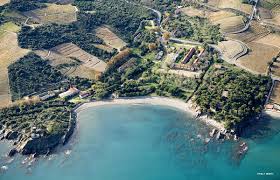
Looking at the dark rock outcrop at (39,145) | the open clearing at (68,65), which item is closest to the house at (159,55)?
the open clearing at (68,65)

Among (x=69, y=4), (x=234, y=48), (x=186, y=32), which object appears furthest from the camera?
(x=69, y=4)

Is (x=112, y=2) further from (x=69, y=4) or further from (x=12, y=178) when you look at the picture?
(x=12, y=178)

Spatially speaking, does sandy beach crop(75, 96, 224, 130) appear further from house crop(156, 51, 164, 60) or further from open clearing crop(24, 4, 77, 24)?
open clearing crop(24, 4, 77, 24)

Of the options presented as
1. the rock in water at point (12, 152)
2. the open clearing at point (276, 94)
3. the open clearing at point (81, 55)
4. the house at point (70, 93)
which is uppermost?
the open clearing at point (276, 94)

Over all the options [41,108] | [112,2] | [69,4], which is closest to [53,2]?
[69,4]

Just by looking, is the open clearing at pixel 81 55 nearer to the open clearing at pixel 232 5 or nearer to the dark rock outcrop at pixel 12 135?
the dark rock outcrop at pixel 12 135

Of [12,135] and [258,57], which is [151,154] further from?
[258,57]

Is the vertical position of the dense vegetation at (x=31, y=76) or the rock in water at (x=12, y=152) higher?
the dense vegetation at (x=31, y=76)
